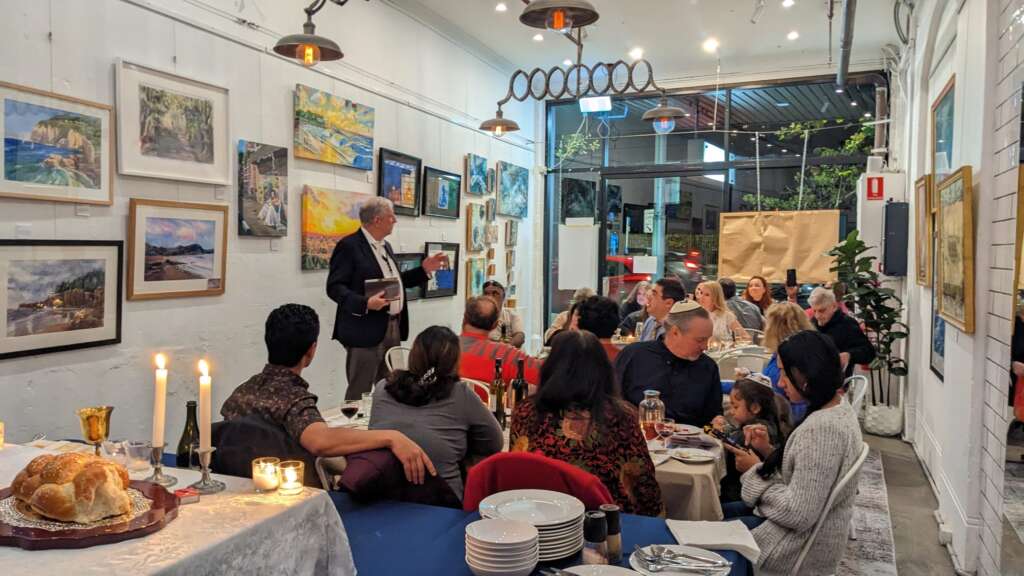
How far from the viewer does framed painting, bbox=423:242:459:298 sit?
7699 millimetres

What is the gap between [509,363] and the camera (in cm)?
418

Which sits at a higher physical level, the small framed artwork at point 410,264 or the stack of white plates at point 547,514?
the small framed artwork at point 410,264

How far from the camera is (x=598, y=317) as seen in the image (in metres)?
4.35

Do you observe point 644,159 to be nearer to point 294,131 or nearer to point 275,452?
point 294,131

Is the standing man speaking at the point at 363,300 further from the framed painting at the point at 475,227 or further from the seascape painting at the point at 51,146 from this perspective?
the framed painting at the point at 475,227

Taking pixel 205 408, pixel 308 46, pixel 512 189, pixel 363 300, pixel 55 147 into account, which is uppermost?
pixel 308 46

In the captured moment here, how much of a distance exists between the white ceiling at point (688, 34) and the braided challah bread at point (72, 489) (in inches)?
248

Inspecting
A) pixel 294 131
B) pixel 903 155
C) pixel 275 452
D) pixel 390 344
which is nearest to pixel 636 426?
pixel 275 452

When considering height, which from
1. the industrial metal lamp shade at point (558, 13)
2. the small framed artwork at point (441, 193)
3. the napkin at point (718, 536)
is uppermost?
the industrial metal lamp shade at point (558, 13)

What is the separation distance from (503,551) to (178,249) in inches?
142

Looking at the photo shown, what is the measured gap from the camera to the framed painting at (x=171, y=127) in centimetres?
427

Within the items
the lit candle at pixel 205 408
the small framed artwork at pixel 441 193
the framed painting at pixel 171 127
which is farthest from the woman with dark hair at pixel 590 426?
the small framed artwork at pixel 441 193

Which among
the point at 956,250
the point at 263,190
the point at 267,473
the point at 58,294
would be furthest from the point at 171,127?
the point at 956,250

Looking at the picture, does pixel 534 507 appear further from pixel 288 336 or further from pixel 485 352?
pixel 485 352
